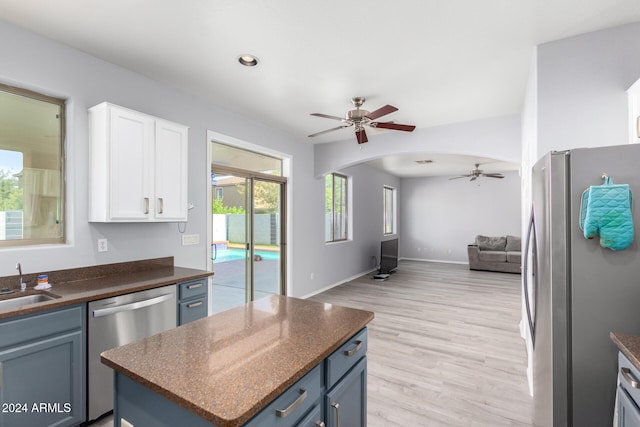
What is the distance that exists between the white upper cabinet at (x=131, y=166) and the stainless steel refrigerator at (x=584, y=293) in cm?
281

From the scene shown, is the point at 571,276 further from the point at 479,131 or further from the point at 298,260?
the point at 298,260

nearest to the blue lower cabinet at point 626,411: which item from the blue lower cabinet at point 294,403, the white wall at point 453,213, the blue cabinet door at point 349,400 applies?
the blue cabinet door at point 349,400

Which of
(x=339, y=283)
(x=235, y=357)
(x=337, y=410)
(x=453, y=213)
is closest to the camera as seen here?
(x=235, y=357)

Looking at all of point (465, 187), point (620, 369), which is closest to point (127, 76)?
point (620, 369)

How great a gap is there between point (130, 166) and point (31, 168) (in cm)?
67

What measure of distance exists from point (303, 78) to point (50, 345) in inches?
109

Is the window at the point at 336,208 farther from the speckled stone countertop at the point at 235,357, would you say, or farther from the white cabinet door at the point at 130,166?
the speckled stone countertop at the point at 235,357

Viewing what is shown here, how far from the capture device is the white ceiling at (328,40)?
1939mm

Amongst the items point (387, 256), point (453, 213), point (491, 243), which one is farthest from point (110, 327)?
point (453, 213)

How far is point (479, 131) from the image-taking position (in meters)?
4.02

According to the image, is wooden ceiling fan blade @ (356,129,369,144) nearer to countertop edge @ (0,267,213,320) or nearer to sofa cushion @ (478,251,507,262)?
countertop edge @ (0,267,213,320)

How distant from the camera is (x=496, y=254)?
764 centimetres

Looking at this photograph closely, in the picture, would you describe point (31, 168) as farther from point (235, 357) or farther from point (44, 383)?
point (235, 357)

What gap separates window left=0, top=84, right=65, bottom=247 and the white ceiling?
56 cm
